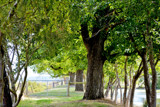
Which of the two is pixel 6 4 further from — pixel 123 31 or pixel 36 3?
pixel 123 31

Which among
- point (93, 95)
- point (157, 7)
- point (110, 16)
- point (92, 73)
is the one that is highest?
point (110, 16)

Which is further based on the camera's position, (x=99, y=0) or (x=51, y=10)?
(x=99, y=0)

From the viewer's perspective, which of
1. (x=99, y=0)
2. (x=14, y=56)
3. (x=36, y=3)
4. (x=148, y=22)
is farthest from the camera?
(x=99, y=0)

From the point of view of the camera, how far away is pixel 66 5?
234 inches

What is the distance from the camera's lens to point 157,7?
22.9ft

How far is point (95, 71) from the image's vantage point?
11883mm

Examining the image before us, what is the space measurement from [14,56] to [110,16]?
4.82 m

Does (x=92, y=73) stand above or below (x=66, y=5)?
below

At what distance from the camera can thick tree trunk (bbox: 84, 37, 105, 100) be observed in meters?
11.7

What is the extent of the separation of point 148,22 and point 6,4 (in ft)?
16.0

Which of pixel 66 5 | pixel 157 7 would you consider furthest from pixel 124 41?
pixel 66 5

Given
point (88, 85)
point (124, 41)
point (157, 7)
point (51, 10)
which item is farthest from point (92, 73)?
point (51, 10)

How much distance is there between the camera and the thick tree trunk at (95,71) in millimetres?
11695

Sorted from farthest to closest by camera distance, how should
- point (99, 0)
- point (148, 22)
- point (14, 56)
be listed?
1. point (99, 0)
2. point (14, 56)
3. point (148, 22)
